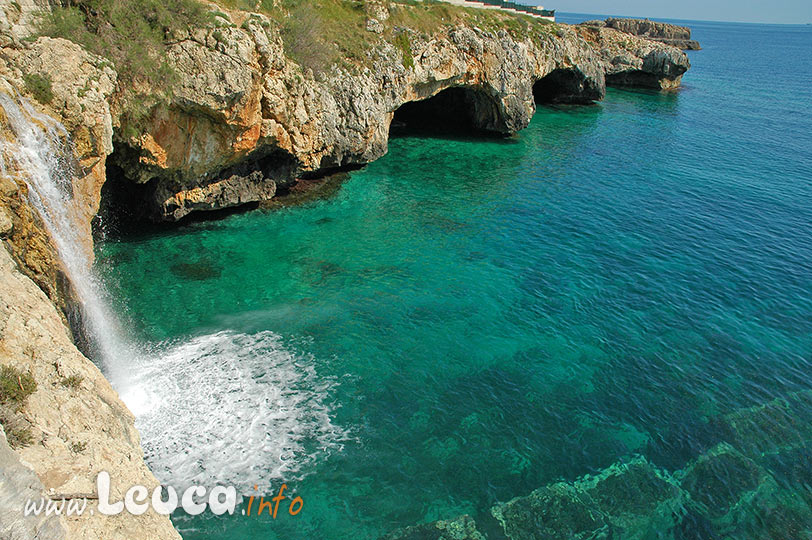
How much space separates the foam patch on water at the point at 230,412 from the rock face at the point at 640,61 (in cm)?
7139

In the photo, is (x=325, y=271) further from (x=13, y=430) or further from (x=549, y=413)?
(x=13, y=430)

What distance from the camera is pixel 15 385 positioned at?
8266 millimetres

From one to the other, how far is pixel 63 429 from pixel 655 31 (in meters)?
171

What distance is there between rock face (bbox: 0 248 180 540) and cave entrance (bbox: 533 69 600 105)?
56.9m

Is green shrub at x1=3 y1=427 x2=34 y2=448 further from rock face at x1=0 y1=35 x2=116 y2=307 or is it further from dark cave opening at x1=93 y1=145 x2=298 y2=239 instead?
dark cave opening at x1=93 y1=145 x2=298 y2=239

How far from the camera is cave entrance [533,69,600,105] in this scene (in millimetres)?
58181

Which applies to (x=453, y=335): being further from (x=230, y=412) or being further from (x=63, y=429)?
(x=63, y=429)

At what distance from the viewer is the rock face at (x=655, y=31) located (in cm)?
13912

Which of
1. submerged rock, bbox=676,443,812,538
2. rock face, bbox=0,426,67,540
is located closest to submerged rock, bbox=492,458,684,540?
submerged rock, bbox=676,443,812,538

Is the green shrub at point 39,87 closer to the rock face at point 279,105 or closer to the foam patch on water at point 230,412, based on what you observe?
the rock face at point 279,105

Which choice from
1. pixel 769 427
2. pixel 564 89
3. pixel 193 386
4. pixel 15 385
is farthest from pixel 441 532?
pixel 564 89

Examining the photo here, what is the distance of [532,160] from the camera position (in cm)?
4153

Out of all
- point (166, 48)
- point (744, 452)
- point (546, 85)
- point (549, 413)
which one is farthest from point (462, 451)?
point (546, 85)

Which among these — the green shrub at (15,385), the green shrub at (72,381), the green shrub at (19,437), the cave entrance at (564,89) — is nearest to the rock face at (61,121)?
the green shrub at (72,381)
